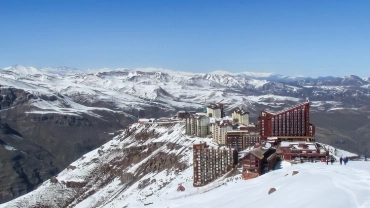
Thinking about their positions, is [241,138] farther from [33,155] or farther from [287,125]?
[33,155]

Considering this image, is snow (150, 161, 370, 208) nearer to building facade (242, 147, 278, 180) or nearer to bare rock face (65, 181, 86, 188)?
building facade (242, 147, 278, 180)

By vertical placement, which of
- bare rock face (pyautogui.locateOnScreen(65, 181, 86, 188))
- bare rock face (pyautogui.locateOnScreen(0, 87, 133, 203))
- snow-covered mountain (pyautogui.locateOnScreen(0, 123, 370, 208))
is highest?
snow-covered mountain (pyautogui.locateOnScreen(0, 123, 370, 208))

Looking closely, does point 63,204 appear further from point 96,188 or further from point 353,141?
point 353,141

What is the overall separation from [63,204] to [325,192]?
64872 mm

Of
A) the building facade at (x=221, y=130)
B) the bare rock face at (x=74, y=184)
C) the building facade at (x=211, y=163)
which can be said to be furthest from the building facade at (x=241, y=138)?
the bare rock face at (x=74, y=184)

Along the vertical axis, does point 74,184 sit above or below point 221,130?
below

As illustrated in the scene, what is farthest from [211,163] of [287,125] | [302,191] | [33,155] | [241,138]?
[33,155]

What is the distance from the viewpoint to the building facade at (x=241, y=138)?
7400 cm

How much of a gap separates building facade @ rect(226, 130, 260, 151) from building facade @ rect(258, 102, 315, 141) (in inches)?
147

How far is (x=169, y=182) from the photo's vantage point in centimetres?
6075

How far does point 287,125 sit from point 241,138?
8252 mm

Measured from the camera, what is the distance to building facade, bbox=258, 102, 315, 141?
6912cm

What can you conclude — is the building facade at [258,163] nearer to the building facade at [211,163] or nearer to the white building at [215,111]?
the building facade at [211,163]

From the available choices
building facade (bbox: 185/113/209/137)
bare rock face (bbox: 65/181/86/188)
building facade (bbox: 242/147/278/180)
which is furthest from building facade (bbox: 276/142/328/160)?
bare rock face (bbox: 65/181/86/188)
